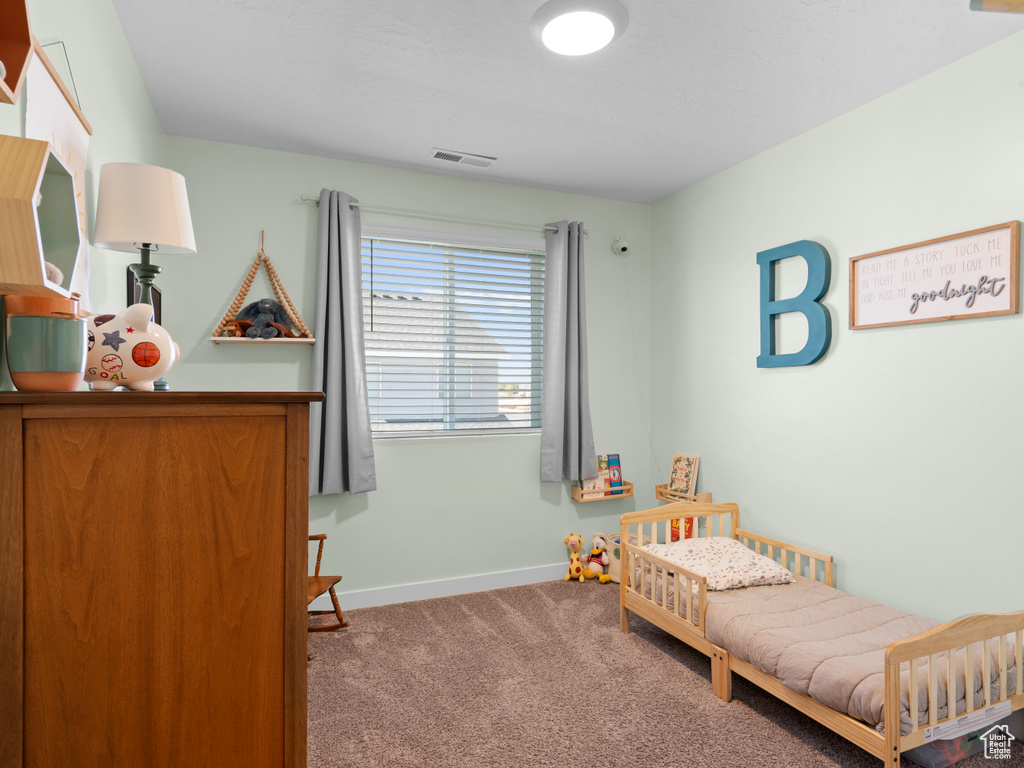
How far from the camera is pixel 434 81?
8.07 ft

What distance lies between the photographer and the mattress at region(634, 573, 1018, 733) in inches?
72.1

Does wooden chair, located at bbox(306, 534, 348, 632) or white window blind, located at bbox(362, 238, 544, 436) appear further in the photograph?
white window blind, located at bbox(362, 238, 544, 436)

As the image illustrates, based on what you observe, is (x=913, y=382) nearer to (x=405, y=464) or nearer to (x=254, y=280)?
(x=405, y=464)

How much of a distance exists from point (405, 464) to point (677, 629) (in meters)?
1.72

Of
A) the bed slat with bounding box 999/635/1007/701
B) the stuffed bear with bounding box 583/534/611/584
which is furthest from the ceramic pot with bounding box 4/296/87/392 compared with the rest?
the stuffed bear with bounding box 583/534/611/584

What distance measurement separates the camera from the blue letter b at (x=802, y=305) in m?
2.84

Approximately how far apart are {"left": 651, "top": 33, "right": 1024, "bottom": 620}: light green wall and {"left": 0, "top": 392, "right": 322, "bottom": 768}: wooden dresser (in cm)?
244

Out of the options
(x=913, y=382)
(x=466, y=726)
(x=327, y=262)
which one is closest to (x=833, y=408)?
(x=913, y=382)

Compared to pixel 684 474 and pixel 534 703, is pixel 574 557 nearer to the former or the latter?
pixel 684 474

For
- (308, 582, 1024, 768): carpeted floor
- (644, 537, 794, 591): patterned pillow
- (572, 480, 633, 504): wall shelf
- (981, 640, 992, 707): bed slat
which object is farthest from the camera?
(572, 480, 633, 504): wall shelf

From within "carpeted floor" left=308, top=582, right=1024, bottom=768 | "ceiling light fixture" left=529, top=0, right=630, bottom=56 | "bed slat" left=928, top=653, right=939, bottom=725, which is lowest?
"carpeted floor" left=308, top=582, right=1024, bottom=768

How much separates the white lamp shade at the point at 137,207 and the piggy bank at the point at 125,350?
0.46 meters


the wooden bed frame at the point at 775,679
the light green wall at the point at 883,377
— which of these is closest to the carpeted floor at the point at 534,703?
the wooden bed frame at the point at 775,679

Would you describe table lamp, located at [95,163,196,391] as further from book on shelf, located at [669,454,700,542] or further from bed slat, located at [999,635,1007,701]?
book on shelf, located at [669,454,700,542]
